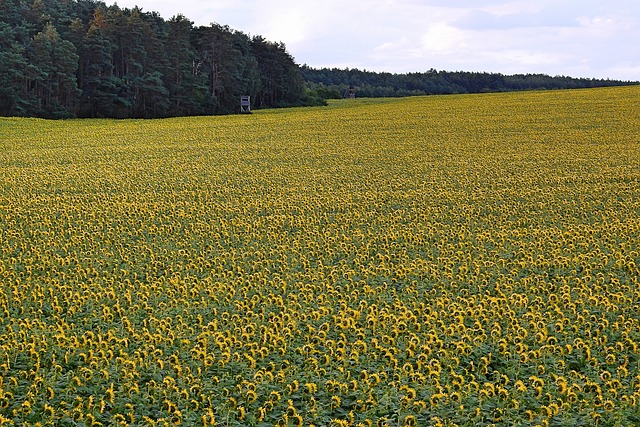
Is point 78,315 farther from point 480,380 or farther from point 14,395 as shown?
point 480,380

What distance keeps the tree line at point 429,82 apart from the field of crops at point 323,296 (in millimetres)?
88425

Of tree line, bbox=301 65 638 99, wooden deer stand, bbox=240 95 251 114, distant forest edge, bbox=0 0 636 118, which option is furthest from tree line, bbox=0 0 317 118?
tree line, bbox=301 65 638 99

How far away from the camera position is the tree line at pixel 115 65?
63562 mm

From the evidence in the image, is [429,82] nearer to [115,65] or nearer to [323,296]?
[115,65]

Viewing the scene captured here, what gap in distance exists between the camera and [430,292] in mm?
10805

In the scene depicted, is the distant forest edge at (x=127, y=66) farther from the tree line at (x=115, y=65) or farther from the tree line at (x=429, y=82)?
the tree line at (x=429, y=82)

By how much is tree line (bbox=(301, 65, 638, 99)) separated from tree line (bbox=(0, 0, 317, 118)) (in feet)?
107

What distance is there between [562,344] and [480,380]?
136 cm

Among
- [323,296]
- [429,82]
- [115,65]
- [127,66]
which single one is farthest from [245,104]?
[429,82]

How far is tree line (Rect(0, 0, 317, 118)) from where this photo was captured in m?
63.6

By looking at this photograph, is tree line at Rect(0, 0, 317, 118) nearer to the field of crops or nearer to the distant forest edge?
the distant forest edge

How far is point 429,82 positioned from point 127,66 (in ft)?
206

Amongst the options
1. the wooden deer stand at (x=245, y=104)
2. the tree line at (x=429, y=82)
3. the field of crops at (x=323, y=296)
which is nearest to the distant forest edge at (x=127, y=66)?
the wooden deer stand at (x=245, y=104)

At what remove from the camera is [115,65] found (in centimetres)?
7231
